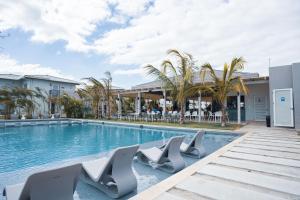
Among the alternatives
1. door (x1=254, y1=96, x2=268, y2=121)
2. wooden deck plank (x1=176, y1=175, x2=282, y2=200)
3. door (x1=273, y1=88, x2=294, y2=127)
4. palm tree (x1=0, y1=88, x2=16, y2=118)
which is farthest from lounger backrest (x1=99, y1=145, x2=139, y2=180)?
palm tree (x1=0, y1=88, x2=16, y2=118)

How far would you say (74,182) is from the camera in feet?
10.3

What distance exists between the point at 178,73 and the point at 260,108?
8141mm

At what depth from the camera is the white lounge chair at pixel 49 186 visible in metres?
2.59

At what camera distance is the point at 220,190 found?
327 centimetres

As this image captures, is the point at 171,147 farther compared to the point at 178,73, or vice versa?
the point at 178,73

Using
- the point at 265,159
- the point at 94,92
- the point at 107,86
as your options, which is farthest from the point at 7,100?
the point at 265,159

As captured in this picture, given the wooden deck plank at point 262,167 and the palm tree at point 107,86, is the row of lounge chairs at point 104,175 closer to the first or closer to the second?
the wooden deck plank at point 262,167

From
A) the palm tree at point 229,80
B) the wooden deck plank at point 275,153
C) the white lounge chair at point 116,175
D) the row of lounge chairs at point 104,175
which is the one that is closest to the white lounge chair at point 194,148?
the row of lounge chairs at point 104,175

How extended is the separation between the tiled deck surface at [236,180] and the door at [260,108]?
13458mm

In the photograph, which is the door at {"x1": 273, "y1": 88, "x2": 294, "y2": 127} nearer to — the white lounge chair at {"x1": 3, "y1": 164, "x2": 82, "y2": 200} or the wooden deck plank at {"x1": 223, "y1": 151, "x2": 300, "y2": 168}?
the wooden deck plank at {"x1": 223, "y1": 151, "x2": 300, "y2": 168}

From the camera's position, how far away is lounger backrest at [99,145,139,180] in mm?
3795

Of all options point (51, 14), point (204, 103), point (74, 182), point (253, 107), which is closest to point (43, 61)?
point (51, 14)

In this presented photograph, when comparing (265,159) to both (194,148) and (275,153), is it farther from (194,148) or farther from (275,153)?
(194,148)

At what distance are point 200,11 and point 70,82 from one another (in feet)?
86.7
